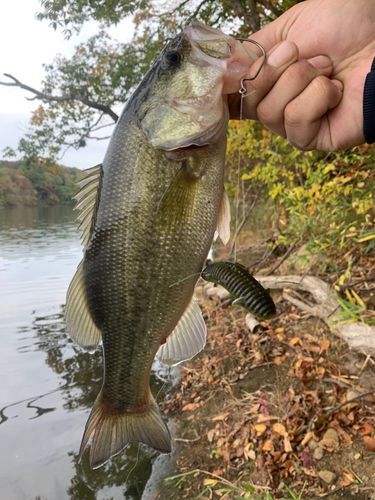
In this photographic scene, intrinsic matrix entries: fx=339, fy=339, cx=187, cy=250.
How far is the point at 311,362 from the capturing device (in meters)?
3.91

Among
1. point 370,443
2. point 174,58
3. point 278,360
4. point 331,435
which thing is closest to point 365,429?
point 370,443

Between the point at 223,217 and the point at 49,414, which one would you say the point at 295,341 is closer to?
the point at 223,217

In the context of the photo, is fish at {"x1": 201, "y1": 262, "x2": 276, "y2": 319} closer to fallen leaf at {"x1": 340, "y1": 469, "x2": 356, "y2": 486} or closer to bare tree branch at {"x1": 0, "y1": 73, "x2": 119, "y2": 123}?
fallen leaf at {"x1": 340, "y1": 469, "x2": 356, "y2": 486}

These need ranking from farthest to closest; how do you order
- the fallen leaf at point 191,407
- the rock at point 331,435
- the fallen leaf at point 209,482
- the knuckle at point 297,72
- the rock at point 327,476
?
the fallen leaf at point 191,407, the fallen leaf at point 209,482, the rock at point 331,435, the rock at point 327,476, the knuckle at point 297,72

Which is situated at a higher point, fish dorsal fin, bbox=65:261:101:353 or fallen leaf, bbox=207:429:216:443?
fish dorsal fin, bbox=65:261:101:353

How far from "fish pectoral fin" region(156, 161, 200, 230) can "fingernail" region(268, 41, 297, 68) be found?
589 millimetres

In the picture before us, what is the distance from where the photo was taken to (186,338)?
Answer: 1644 mm

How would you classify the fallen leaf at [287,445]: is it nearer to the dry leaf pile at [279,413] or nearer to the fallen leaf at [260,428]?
the dry leaf pile at [279,413]

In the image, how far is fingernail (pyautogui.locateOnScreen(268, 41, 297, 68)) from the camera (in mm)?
1486

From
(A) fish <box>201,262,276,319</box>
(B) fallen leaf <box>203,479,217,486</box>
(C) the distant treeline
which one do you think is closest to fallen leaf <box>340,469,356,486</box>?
(B) fallen leaf <box>203,479,217,486</box>

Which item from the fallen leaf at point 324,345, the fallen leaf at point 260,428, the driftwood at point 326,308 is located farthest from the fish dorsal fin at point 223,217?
the fallen leaf at point 324,345

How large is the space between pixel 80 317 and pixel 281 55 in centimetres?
149

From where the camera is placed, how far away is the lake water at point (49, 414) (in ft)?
14.1

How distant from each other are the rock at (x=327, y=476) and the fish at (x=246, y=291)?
247 centimetres
